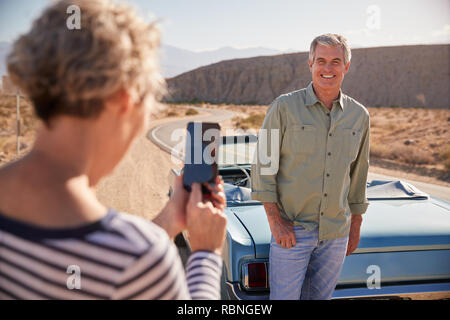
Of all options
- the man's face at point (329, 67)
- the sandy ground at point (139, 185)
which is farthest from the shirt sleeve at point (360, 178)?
the sandy ground at point (139, 185)

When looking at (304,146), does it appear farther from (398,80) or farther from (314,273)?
(398,80)

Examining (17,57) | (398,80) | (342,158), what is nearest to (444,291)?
(342,158)

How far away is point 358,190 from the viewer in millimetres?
2443

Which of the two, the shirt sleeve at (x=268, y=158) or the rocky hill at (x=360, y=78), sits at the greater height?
the rocky hill at (x=360, y=78)

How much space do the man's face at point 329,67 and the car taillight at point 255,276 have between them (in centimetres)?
113

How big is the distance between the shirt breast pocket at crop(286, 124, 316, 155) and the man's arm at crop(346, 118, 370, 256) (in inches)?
15.7

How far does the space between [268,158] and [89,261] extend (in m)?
1.55

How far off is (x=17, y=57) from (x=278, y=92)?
82635 millimetres

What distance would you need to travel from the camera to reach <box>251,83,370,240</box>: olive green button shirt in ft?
7.17

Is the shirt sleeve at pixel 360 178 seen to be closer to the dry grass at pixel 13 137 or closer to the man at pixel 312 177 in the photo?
the man at pixel 312 177

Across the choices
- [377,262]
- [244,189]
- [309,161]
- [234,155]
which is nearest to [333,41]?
[309,161]

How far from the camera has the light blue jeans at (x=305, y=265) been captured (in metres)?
2.16

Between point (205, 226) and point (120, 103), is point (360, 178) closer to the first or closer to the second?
point (205, 226)

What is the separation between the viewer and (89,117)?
84 cm
